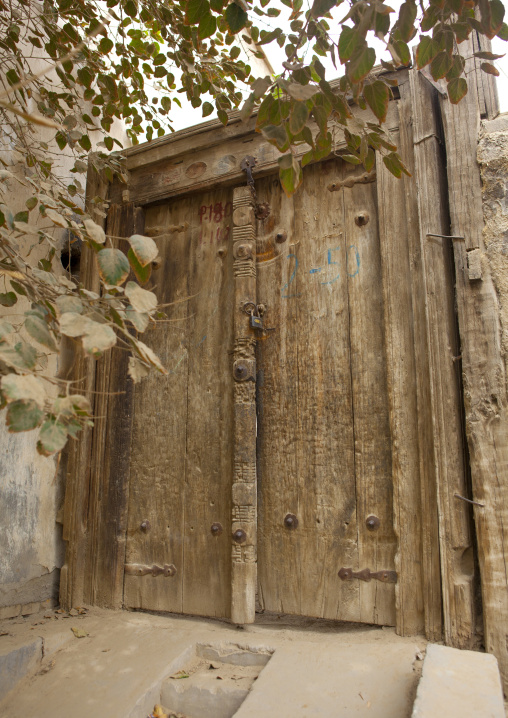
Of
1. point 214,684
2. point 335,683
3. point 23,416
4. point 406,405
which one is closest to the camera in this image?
point 23,416

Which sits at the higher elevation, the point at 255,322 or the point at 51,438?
the point at 255,322

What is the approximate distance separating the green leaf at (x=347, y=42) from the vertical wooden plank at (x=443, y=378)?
1.03 m

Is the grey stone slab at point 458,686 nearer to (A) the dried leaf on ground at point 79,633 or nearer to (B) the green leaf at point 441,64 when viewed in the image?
(A) the dried leaf on ground at point 79,633

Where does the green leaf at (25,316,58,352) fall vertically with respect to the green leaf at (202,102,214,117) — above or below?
below

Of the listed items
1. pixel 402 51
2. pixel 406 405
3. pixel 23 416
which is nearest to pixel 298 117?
pixel 402 51

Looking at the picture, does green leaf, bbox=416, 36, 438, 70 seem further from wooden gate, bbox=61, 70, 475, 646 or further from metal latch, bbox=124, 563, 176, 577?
metal latch, bbox=124, 563, 176, 577

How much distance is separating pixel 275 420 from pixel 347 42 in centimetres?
154

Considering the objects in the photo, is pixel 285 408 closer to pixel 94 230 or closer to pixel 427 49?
pixel 94 230

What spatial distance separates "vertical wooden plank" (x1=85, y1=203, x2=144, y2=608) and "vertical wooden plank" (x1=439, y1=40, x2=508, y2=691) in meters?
1.58

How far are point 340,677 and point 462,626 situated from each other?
46cm

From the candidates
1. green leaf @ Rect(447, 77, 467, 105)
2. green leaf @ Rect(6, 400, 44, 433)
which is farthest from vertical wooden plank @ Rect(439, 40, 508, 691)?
green leaf @ Rect(6, 400, 44, 433)

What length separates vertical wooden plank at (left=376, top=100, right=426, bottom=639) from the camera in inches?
75.1

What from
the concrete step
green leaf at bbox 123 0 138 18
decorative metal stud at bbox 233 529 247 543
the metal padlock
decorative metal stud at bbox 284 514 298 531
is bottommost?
the concrete step

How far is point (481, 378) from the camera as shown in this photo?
73.9 inches
